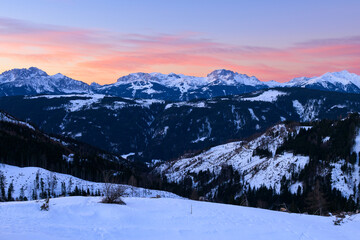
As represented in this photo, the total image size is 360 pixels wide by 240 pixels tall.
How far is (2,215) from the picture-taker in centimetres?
2203

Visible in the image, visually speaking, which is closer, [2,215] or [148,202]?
[2,215]

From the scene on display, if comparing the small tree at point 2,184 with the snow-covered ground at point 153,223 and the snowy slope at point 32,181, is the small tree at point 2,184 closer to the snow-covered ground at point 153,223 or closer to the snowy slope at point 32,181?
the snowy slope at point 32,181

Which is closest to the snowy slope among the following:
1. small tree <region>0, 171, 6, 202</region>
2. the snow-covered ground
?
small tree <region>0, 171, 6, 202</region>

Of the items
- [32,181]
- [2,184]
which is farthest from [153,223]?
[32,181]

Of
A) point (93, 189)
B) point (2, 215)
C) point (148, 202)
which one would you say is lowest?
point (93, 189)

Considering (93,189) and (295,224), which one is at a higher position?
(295,224)

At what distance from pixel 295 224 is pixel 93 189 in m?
154

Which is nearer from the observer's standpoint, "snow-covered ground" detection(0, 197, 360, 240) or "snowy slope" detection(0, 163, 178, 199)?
"snow-covered ground" detection(0, 197, 360, 240)

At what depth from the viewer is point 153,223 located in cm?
2300

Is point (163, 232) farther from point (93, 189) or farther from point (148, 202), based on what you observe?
point (93, 189)

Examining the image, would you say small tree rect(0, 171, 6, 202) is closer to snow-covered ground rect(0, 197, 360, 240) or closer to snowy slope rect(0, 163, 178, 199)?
snowy slope rect(0, 163, 178, 199)

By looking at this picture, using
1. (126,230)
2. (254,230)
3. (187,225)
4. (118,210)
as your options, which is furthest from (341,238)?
(118,210)

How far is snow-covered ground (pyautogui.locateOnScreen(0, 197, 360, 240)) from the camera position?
2017 cm

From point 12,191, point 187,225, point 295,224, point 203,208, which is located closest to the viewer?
point 187,225
